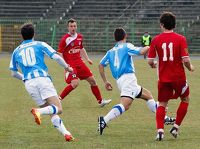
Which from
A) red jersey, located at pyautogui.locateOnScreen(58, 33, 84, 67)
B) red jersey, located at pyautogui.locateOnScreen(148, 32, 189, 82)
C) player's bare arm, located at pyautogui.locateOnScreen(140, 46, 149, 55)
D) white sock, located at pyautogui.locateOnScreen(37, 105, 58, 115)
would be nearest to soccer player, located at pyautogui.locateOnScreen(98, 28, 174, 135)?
player's bare arm, located at pyautogui.locateOnScreen(140, 46, 149, 55)

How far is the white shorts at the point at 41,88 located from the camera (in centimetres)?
908

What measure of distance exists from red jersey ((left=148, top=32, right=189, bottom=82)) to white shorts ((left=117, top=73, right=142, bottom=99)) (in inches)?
34.6

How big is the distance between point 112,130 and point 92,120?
144cm

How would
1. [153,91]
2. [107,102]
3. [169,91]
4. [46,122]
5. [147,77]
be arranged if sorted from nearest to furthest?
[169,91]
[46,122]
[107,102]
[153,91]
[147,77]

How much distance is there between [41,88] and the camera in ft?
29.8

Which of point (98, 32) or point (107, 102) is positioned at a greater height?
point (107, 102)

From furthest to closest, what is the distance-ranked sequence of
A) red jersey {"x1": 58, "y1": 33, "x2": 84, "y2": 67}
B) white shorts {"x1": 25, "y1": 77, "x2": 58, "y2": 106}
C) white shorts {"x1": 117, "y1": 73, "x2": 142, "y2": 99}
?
red jersey {"x1": 58, "y1": 33, "x2": 84, "y2": 67}
white shorts {"x1": 117, "y1": 73, "x2": 142, "y2": 99}
white shorts {"x1": 25, "y1": 77, "x2": 58, "y2": 106}

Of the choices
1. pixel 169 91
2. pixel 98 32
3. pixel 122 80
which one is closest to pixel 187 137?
pixel 169 91

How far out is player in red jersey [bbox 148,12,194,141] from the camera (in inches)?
360

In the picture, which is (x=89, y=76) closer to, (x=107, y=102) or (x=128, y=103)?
(x=107, y=102)

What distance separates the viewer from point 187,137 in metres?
9.62

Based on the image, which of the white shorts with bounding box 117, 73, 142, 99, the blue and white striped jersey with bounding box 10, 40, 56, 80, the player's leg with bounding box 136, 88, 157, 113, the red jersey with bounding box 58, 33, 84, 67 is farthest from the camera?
the red jersey with bounding box 58, 33, 84, 67

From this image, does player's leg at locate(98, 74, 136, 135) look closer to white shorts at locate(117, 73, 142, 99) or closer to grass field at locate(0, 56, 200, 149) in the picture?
white shorts at locate(117, 73, 142, 99)

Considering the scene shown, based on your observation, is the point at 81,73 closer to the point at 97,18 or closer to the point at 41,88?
the point at 41,88
